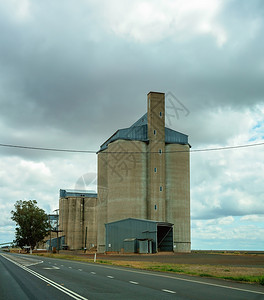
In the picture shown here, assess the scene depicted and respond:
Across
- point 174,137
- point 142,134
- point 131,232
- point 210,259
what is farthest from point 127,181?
point 210,259

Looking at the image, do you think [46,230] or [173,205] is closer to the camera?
[173,205]

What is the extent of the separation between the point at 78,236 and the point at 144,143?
51509 millimetres

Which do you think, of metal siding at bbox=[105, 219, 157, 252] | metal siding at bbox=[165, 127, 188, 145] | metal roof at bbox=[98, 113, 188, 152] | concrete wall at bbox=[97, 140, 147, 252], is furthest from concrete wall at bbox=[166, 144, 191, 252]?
metal siding at bbox=[105, 219, 157, 252]

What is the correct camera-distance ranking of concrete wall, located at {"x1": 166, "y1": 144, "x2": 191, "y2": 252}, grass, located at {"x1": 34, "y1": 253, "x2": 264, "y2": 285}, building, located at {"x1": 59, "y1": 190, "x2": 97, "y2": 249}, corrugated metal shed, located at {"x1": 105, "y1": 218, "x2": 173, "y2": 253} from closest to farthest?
grass, located at {"x1": 34, "y1": 253, "x2": 264, "y2": 285}, corrugated metal shed, located at {"x1": 105, "y1": 218, "x2": 173, "y2": 253}, concrete wall, located at {"x1": 166, "y1": 144, "x2": 191, "y2": 252}, building, located at {"x1": 59, "y1": 190, "x2": 97, "y2": 249}

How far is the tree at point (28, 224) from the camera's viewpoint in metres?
123

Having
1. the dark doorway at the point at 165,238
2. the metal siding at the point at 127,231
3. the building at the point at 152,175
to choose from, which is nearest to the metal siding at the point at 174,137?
the building at the point at 152,175

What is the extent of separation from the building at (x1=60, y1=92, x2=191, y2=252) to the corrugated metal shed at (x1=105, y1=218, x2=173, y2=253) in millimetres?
4628

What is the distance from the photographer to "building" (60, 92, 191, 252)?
77.4m

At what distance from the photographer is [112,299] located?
12570 mm

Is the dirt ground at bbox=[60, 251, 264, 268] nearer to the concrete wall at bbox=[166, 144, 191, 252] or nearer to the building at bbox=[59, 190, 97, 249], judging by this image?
the concrete wall at bbox=[166, 144, 191, 252]

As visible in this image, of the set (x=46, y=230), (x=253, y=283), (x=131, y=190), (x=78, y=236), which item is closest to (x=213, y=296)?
(x=253, y=283)

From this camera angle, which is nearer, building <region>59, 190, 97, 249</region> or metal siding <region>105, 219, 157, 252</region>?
metal siding <region>105, 219, 157, 252</region>

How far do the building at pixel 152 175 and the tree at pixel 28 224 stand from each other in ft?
159

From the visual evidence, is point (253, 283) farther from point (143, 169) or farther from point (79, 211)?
point (79, 211)
